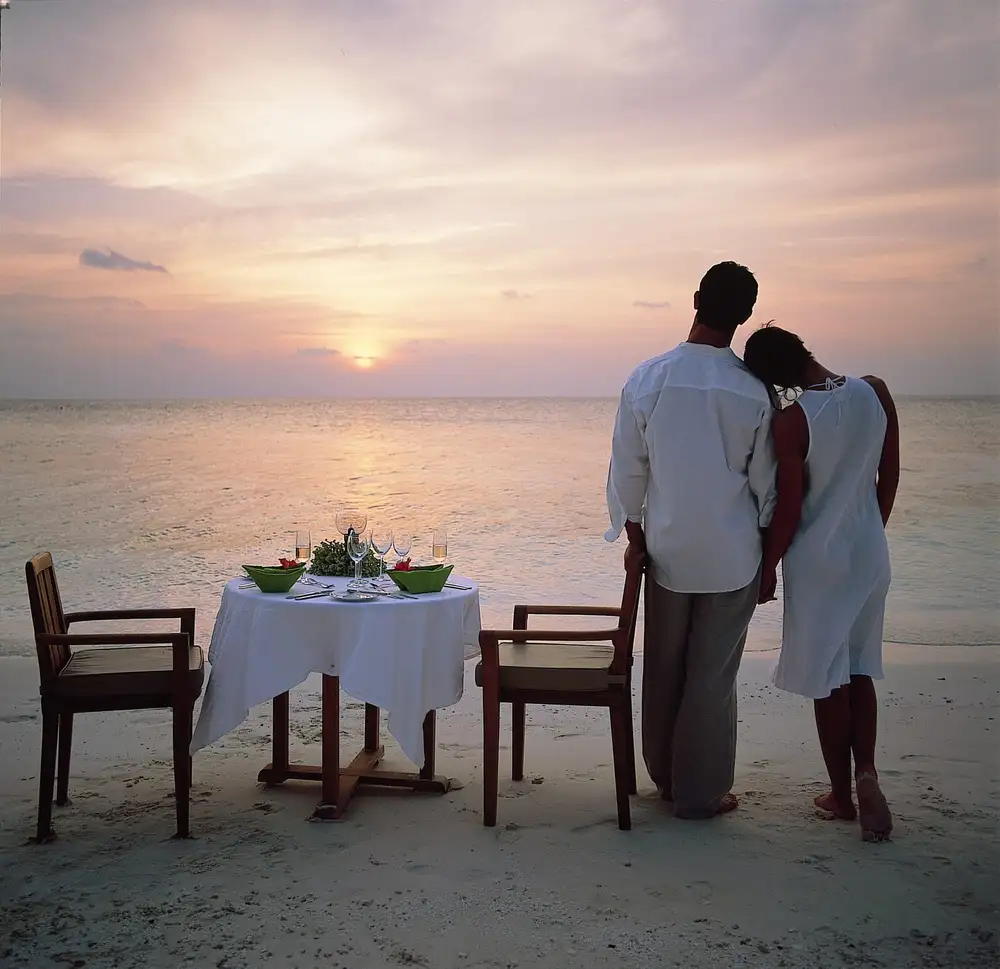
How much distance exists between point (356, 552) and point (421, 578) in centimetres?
28

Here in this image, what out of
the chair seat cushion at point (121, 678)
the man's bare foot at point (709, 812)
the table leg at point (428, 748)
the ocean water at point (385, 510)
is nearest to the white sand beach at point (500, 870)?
the man's bare foot at point (709, 812)

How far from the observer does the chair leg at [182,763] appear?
344cm

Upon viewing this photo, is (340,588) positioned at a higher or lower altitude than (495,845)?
higher

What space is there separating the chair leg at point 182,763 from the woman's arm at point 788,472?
208 cm

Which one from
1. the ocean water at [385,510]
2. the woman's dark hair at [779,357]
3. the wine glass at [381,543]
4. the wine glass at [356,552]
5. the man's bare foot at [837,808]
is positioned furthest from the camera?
the ocean water at [385,510]

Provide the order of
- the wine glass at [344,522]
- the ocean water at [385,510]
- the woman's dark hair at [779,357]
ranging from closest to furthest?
the woman's dark hair at [779,357], the wine glass at [344,522], the ocean water at [385,510]

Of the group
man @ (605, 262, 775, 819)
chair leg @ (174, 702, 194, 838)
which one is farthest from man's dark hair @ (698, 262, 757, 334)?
chair leg @ (174, 702, 194, 838)

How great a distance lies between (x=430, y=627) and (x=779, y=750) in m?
1.87

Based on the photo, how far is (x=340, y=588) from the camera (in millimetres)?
3824

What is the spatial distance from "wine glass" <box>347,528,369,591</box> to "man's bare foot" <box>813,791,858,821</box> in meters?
1.86

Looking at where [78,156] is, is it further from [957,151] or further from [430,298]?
[430,298]

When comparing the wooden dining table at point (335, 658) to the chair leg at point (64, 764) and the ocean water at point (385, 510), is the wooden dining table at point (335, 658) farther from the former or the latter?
the ocean water at point (385, 510)

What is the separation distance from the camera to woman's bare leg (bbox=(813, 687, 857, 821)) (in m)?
3.62

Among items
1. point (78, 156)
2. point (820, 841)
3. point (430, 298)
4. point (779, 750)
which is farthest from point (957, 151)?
point (430, 298)
